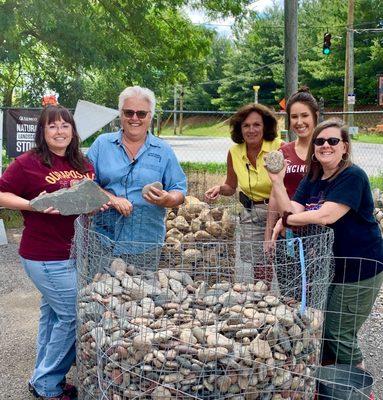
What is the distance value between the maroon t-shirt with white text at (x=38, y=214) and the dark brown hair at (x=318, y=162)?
1.34 m

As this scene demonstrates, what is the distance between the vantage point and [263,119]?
12.5 feet

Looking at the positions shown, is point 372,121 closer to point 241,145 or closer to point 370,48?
point 370,48

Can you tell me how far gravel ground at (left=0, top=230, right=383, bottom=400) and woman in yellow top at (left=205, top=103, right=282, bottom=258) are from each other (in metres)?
1.39

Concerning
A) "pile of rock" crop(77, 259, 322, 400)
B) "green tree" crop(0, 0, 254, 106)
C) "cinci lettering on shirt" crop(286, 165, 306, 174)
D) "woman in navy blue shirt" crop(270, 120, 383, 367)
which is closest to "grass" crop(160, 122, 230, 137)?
"green tree" crop(0, 0, 254, 106)

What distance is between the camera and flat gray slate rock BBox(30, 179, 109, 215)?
9.25 ft

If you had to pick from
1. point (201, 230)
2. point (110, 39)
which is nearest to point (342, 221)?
point (201, 230)

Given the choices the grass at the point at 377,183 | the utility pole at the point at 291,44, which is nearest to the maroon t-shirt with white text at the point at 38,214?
the utility pole at the point at 291,44

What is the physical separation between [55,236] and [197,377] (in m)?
1.21

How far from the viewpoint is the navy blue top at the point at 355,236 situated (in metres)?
2.87

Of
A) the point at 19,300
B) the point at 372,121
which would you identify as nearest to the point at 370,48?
the point at 372,121

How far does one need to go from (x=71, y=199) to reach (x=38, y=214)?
0.95 ft

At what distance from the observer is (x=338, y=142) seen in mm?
2871

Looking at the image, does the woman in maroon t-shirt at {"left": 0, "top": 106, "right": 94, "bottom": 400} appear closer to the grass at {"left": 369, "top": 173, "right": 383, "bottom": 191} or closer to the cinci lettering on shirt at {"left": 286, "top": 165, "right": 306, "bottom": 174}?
the cinci lettering on shirt at {"left": 286, "top": 165, "right": 306, "bottom": 174}

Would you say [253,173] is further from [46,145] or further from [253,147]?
[46,145]
